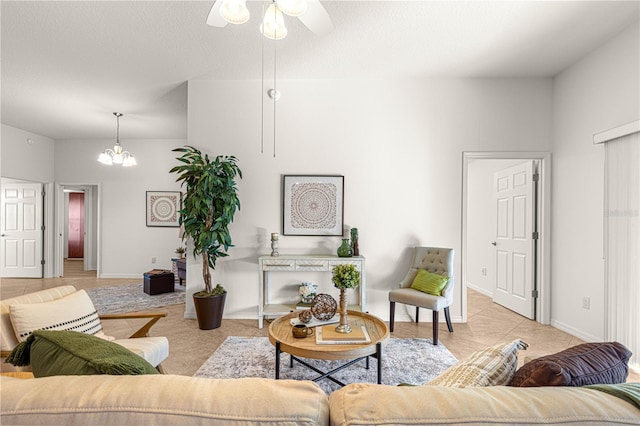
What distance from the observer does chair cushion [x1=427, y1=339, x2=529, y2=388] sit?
979 mm

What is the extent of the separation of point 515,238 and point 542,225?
→ 472mm

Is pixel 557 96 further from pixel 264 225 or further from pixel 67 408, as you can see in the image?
pixel 67 408

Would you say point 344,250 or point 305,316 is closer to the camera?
point 305,316

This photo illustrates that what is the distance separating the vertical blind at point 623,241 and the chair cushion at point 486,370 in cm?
252

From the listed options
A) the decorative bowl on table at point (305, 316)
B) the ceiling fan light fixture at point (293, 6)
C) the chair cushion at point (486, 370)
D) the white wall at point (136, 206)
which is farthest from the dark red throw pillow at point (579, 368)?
the white wall at point (136, 206)

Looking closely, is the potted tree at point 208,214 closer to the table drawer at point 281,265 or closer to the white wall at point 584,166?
the table drawer at point 281,265

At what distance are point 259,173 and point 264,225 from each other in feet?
2.13

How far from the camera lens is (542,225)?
12.4 ft

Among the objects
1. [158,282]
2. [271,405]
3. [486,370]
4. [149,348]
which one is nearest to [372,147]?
[149,348]

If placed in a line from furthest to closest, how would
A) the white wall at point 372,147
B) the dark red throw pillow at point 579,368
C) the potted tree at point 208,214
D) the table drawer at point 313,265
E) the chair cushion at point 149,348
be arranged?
1. the white wall at point 372,147
2. the table drawer at point 313,265
3. the potted tree at point 208,214
4. the chair cushion at point 149,348
5. the dark red throw pillow at point 579,368

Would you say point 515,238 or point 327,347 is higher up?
point 515,238

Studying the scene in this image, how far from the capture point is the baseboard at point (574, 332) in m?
3.14

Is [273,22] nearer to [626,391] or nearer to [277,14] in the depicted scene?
[277,14]

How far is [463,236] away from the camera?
12.5 feet
